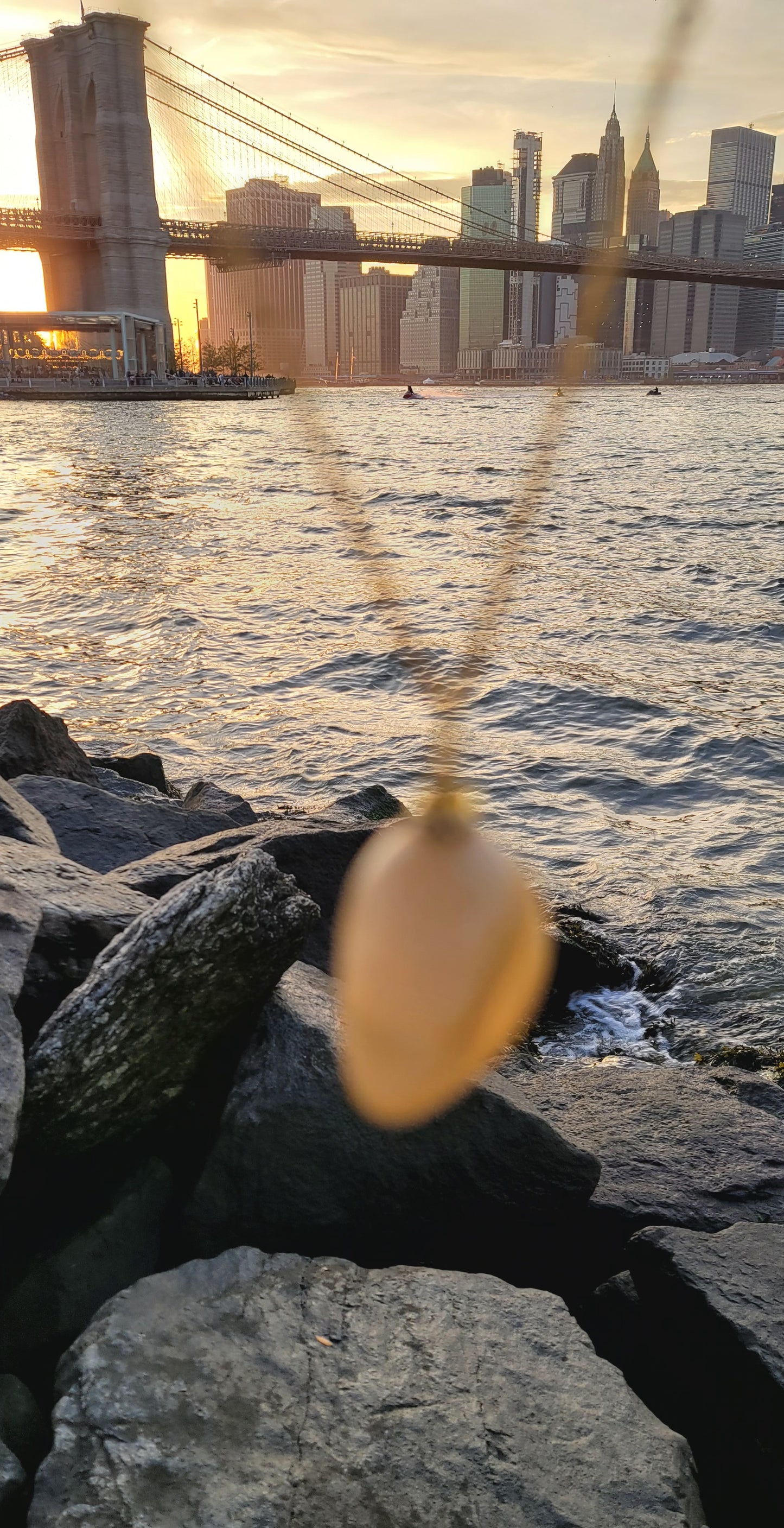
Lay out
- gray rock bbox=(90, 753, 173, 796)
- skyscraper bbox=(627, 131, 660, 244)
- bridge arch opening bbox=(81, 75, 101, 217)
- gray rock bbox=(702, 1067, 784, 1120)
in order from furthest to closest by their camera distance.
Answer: gray rock bbox=(90, 753, 173, 796)
bridge arch opening bbox=(81, 75, 101, 217)
gray rock bbox=(702, 1067, 784, 1120)
skyscraper bbox=(627, 131, 660, 244)

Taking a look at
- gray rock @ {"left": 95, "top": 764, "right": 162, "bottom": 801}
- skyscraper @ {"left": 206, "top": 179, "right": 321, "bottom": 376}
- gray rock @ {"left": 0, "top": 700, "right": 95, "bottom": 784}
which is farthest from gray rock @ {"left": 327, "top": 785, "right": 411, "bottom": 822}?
skyscraper @ {"left": 206, "top": 179, "right": 321, "bottom": 376}

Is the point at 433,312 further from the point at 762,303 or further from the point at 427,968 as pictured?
the point at 762,303

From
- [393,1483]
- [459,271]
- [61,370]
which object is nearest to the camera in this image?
[393,1483]

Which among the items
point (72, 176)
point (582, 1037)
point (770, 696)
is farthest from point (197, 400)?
point (582, 1037)

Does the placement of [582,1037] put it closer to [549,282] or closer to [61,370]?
[549,282]

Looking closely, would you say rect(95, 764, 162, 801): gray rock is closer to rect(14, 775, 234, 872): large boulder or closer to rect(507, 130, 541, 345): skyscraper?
rect(14, 775, 234, 872): large boulder

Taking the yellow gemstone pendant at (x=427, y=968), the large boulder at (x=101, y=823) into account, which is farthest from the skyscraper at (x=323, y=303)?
the large boulder at (x=101, y=823)

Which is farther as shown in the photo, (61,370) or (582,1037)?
(61,370)
